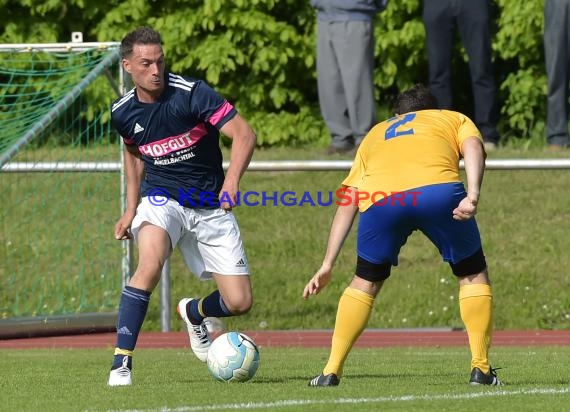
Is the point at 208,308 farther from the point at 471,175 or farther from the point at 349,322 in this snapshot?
the point at 471,175

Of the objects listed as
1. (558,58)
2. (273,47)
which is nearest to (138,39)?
(558,58)

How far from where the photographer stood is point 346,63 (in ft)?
50.5

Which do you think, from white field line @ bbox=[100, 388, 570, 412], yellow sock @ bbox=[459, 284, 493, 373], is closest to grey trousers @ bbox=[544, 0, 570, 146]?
yellow sock @ bbox=[459, 284, 493, 373]

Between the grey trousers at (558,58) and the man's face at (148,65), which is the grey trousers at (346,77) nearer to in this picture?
the grey trousers at (558,58)

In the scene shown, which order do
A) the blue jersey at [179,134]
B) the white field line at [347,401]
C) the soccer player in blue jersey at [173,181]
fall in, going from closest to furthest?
the white field line at [347,401]
the soccer player in blue jersey at [173,181]
the blue jersey at [179,134]

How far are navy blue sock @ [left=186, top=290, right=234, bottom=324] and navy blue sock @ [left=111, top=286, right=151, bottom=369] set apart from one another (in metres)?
1.04

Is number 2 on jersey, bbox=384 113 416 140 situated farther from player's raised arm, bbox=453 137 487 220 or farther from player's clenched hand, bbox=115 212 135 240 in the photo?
player's clenched hand, bbox=115 212 135 240

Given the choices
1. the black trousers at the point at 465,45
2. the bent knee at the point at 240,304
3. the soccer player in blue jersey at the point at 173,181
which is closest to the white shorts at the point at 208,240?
the soccer player in blue jersey at the point at 173,181

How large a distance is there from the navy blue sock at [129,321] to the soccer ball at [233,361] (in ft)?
1.68

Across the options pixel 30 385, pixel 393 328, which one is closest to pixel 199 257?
pixel 30 385

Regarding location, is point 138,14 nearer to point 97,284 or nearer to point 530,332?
point 97,284

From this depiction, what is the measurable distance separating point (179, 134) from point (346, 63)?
262 inches

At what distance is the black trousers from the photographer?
15.2 meters

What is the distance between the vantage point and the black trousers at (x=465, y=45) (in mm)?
15250
